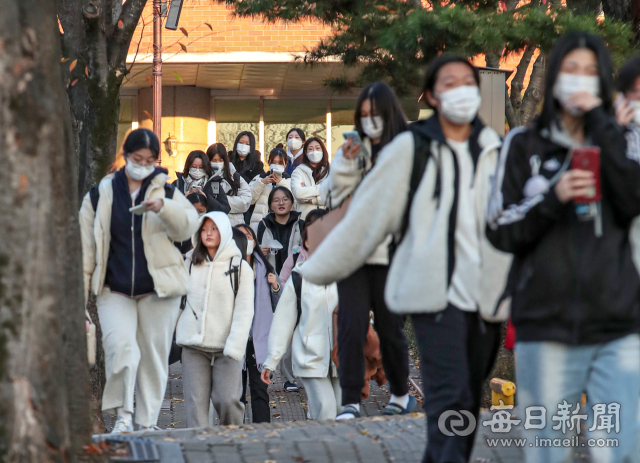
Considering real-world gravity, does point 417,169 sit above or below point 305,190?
above

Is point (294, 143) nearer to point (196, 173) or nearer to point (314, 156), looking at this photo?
point (314, 156)

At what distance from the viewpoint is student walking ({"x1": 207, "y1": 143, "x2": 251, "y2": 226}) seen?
11789 mm

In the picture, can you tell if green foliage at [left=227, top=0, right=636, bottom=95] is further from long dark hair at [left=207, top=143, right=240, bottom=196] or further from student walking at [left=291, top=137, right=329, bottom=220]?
long dark hair at [left=207, top=143, right=240, bottom=196]

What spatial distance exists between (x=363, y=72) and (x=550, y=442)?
30.4 ft

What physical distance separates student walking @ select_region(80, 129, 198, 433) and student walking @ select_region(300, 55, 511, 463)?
2.72 metres

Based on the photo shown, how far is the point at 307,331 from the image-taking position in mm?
7527

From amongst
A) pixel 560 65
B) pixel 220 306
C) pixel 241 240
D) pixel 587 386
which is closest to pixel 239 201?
pixel 241 240

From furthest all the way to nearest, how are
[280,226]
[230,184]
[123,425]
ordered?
[230,184], [280,226], [123,425]

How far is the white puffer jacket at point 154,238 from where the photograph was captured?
673cm

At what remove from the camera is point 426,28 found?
350 inches

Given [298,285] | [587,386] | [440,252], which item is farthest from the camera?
[298,285]

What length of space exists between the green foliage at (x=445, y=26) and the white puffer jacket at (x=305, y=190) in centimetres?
152

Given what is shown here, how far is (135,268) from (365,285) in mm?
1743

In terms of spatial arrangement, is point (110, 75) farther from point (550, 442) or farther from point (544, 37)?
point (550, 442)
